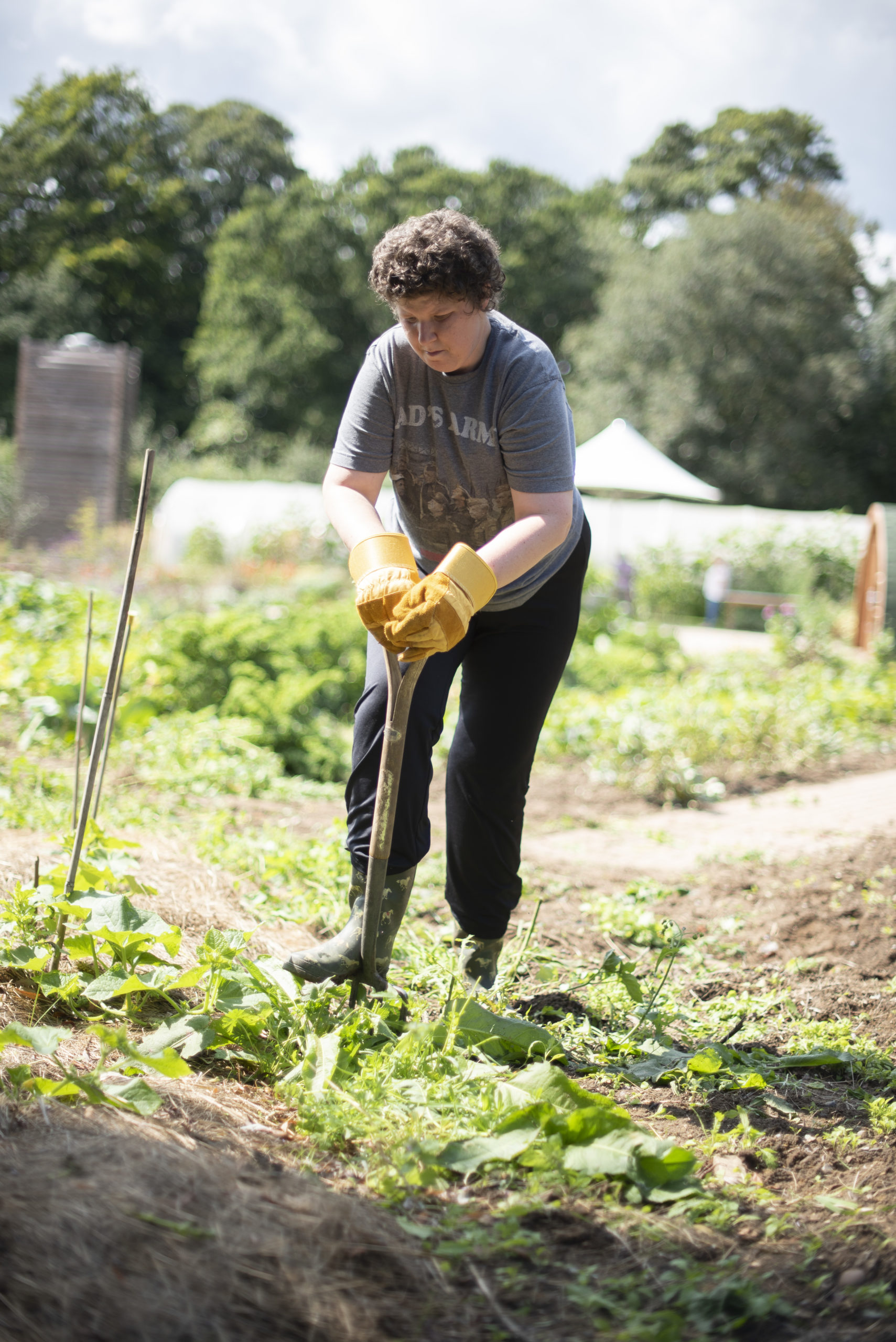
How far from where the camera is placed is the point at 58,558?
9.77 meters

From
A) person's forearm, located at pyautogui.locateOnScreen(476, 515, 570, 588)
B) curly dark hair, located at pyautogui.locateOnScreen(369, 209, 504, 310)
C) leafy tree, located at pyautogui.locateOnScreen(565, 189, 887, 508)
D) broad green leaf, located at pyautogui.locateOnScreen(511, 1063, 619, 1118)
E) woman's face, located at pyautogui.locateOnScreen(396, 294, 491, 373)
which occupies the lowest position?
broad green leaf, located at pyautogui.locateOnScreen(511, 1063, 619, 1118)

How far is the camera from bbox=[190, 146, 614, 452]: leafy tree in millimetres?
29422

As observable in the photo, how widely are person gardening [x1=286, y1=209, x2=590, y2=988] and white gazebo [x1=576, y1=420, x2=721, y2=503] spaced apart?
10.6 m

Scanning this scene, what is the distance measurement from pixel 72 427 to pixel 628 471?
7.21 m

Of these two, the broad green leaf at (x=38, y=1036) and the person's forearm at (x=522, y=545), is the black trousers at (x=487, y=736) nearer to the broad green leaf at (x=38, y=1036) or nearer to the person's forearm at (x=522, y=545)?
the person's forearm at (x=522, y=545)

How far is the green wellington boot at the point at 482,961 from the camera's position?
233cm

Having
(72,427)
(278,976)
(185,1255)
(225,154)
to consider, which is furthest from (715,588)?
(225,154)

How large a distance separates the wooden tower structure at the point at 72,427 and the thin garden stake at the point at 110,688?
12.0m

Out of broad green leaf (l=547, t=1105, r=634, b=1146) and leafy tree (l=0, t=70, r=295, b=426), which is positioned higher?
leafy tree (l=0, t=70, r=295, b=426)

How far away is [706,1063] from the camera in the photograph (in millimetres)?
1867

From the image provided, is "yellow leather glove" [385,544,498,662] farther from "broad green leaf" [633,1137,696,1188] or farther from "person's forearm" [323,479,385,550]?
"broad green leaf" [633,1137,696,1188]

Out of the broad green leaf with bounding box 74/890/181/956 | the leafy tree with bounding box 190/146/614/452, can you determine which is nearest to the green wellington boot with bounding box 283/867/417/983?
the broad green leaf with bounding box 74/890/181/956

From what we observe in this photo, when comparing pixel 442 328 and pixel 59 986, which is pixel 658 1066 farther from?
pixel 442 328

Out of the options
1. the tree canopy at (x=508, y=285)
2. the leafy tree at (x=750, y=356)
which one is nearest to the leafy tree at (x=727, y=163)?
the tree canopy at (x=508, y=285)
